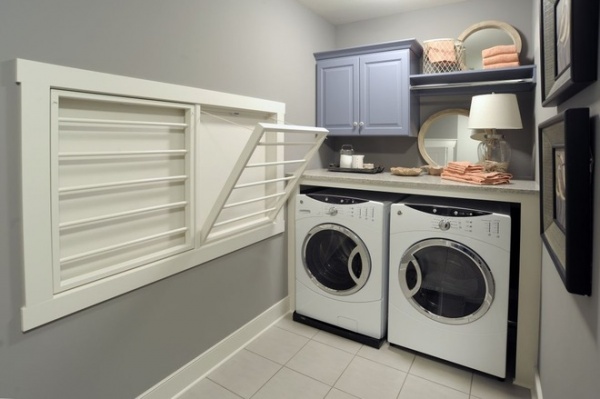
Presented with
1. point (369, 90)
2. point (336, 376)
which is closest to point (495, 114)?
point (369, 90)

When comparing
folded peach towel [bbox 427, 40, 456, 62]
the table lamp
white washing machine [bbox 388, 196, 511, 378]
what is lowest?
white washing machine [bbox 388, 196, 511, 378]

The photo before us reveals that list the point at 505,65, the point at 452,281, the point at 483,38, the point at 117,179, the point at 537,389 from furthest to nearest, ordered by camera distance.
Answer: the point at 483,38 < the point at 505,65 < the point at 452,281 < the point at 537,389 < the point at 117,179

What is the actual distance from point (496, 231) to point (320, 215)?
1.11 meters

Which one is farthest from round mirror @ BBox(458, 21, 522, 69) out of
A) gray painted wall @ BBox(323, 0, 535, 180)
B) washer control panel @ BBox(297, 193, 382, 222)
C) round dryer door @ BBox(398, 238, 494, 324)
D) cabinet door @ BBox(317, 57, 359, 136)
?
round dryer door @ BBox(398, 238, 494, 324)

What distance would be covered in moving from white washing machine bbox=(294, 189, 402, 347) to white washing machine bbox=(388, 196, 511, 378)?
91mm

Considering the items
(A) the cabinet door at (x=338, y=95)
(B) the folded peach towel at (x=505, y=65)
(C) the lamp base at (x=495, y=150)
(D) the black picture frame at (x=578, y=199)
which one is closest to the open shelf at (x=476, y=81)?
(B) the folded peach towel at (x=505, y=65)

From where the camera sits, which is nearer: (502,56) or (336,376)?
(336,376)

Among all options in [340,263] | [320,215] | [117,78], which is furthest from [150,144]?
[340,263]

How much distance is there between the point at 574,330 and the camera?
3.54 feet

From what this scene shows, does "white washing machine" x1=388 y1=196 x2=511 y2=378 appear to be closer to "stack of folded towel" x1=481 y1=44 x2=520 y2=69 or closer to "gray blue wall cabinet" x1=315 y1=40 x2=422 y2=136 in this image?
"gray blue wall cabinet" x1=315 y1=40 x2=422 y2=136

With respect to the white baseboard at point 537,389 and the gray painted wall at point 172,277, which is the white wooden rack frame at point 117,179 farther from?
the white baseboard at point 537,389

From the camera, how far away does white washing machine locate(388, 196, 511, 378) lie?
2045 millimetres

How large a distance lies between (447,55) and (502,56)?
0.37 metres

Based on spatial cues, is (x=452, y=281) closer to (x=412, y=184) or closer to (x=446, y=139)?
(x=412, y=184)
